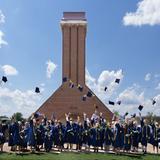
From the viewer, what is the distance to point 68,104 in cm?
4631

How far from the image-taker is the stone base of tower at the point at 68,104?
149 feet

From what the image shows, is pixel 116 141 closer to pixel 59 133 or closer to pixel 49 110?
pixel 59 133

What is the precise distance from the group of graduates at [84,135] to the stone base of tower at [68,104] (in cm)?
2568

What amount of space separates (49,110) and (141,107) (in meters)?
25.3

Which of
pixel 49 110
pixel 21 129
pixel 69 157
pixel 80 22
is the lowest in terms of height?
pixel 69 157

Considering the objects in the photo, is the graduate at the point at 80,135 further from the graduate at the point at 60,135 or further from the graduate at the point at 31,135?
the graduate at the point at 31,135

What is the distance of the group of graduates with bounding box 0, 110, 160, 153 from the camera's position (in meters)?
18.2

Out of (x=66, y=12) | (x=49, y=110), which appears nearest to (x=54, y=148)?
(x=49, y=110)

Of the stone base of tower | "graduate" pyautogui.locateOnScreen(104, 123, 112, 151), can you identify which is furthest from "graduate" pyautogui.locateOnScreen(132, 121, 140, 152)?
the stone base of tower

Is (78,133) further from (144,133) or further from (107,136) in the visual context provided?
(144,133)

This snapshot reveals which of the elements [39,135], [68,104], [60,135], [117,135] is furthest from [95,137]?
[68,104]

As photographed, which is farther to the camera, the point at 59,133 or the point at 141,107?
the point at 141,107

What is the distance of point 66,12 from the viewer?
1969 inches

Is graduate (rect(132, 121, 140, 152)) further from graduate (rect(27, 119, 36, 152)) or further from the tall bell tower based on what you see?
the tall bell tower
